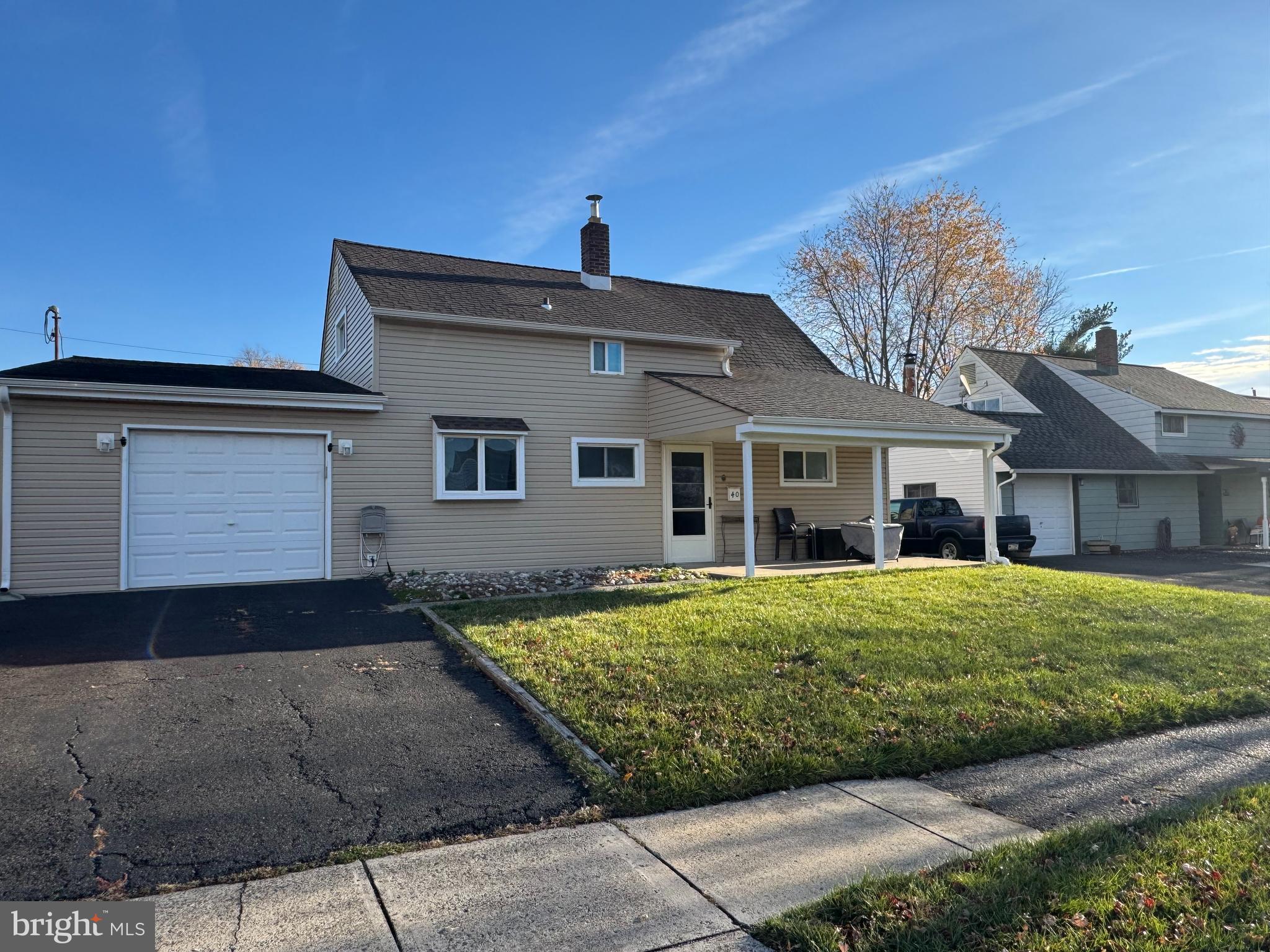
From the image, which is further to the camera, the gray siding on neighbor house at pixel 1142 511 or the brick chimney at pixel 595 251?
the gray siding on neighbor house at pixel 1142 511

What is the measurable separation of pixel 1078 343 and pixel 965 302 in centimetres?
1283

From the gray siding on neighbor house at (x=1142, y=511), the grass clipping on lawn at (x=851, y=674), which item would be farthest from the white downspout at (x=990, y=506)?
the gray siding on neighbor house at (x=1142, y=511)

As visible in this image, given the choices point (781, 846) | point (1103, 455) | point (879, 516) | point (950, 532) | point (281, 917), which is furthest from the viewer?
point (1103, 455)

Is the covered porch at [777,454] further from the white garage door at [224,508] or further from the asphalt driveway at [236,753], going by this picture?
the asphalt driveway at [236,753]

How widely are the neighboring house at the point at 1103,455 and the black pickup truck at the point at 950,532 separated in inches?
127

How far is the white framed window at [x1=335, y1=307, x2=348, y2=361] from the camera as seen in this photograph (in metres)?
15.7

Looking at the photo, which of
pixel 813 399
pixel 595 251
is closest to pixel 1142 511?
pixel 813 399

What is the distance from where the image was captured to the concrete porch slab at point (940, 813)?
3.97 m

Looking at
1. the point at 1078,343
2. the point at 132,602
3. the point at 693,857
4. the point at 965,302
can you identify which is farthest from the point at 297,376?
the point at 1078,343

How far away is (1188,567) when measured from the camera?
18.8 metres

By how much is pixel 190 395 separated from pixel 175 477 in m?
1.21

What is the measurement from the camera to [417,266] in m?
15.6

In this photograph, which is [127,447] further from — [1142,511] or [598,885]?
[1142,511]

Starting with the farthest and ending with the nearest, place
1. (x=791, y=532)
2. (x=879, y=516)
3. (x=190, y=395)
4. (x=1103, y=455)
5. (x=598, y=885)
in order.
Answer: (x=1103, y=455) → (x=791, y=532) → (x=879, y=516) → (x=190, y=395) → (x=598, y=885)
